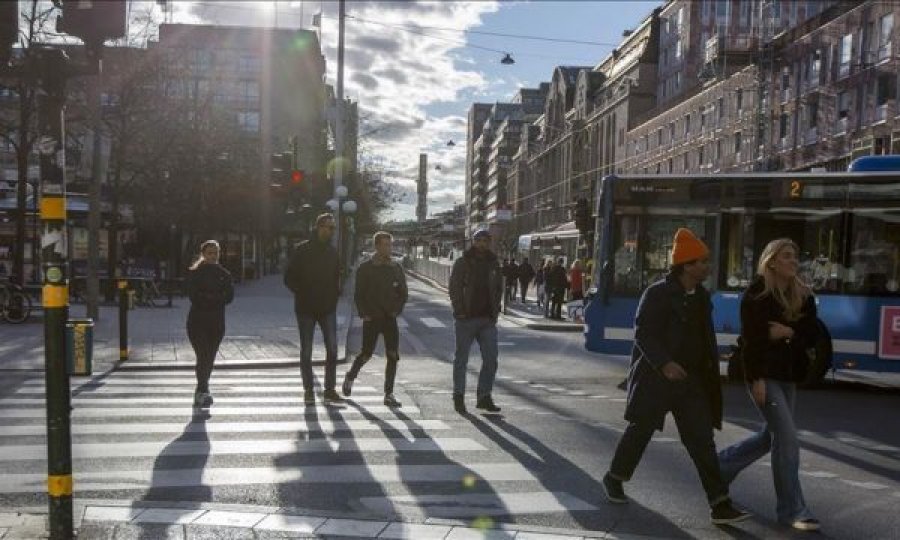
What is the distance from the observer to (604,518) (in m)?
5.60

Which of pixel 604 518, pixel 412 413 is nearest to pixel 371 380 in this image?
pixel 412 413

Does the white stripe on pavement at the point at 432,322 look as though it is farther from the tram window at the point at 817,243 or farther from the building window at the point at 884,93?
the building window at the point at 884,93

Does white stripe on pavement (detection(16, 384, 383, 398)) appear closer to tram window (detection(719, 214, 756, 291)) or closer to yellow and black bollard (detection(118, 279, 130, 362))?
yellow and black bollard (detection(118, 279, 130, 362))

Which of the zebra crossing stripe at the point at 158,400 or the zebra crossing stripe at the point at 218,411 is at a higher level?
the zebra crossing stripe at the point at 218,411

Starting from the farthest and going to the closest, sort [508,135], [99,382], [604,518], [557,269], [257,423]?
1. [508,135]
2. [557,269]
3. [99,382]
4. [257,423]
5. [604,518]

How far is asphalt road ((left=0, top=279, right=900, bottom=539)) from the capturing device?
230 inches

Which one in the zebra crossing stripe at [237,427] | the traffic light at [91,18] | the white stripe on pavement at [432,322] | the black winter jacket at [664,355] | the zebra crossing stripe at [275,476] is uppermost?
the traffic light at [91,18]

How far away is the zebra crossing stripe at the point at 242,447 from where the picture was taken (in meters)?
7.29

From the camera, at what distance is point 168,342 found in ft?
53.1

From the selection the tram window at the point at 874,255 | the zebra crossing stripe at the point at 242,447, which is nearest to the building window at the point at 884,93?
the tram window at the point at 874,255

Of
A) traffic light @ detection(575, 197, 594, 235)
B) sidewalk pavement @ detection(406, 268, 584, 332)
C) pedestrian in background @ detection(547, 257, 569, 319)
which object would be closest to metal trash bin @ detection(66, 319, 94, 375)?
traffic light @ detection(575, 197, 594, 235)

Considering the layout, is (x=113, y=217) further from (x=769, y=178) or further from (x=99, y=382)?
(x=769, y=178)

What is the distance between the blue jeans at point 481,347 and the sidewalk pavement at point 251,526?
4020 millimetres

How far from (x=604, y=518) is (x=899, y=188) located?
8.03 meters
